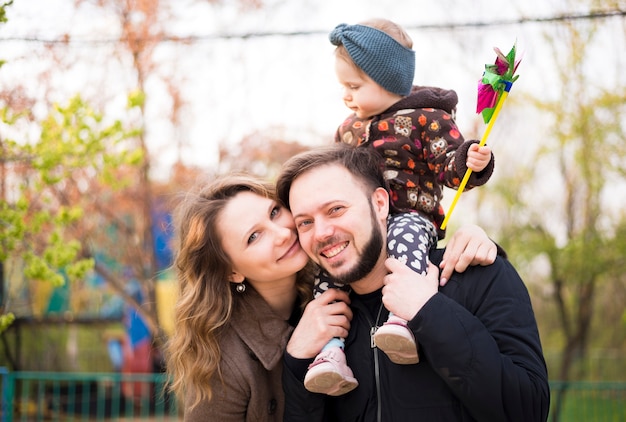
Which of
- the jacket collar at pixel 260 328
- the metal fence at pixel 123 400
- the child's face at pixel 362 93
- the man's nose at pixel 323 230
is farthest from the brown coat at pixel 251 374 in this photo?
the metal fence at pixel 123 400

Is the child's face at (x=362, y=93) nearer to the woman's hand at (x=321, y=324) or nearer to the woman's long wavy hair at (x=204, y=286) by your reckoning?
the woman's long wavy hair at (x=204, y=286)

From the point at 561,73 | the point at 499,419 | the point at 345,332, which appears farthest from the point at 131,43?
the point at 499,419

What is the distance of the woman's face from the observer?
2951mm

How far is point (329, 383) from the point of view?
2543 mm

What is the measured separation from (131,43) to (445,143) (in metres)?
6.55

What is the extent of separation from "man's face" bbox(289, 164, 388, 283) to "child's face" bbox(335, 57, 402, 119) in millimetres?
382

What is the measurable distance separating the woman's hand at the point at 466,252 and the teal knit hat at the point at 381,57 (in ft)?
2.47

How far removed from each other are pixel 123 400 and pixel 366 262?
10551mm

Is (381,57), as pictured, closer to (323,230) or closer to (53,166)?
(323,230)

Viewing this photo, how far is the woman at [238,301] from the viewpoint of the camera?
297 cm

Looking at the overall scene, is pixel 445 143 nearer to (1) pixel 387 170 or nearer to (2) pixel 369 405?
(1) pixel 387 170

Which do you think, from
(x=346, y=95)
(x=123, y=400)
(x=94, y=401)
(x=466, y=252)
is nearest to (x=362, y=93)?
(x=346, y=95)

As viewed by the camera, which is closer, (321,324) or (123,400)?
(321,324)

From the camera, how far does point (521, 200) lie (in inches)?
427
